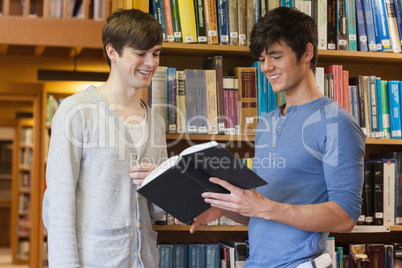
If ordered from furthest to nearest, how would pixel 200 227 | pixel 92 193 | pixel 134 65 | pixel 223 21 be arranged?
pixel 223 21, pixel 200 227, pixel 134 65, pixel 92 193

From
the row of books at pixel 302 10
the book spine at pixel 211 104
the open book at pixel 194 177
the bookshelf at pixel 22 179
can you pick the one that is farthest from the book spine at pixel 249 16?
the bookshelf at pixel 22 179

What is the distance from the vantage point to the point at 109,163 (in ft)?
4.92

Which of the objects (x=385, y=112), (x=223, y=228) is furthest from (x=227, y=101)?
(x=385, y=112)

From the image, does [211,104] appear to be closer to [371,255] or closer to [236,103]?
[236,103]

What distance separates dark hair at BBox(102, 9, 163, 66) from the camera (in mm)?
1571

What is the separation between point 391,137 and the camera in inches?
93.5

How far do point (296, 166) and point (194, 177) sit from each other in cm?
34

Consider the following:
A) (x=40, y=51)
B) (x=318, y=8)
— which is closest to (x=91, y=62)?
(x=40, y=51)

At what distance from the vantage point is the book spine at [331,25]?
234 cm

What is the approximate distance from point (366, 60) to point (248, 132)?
0.76m

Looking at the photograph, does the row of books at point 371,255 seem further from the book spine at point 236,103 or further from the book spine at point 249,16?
the book spine at point 249,16

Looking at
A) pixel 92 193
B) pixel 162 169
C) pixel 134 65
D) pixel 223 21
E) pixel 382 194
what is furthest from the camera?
pixel 382 194

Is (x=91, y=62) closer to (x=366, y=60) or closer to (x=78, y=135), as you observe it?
(x=366, y=60)

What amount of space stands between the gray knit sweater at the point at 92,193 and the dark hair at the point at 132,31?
7.0 inches
